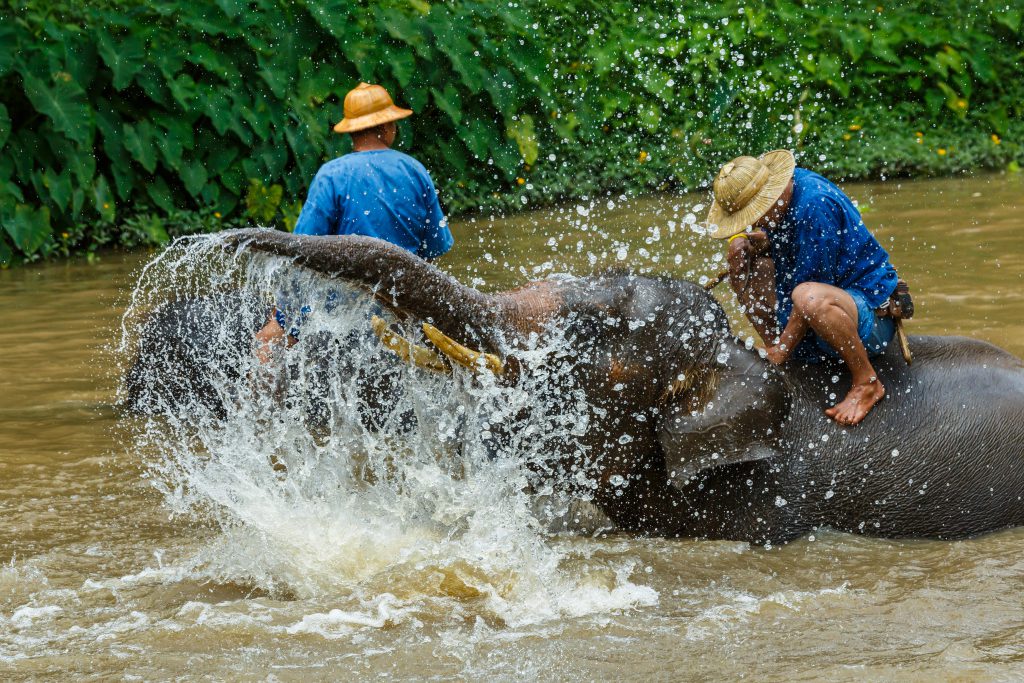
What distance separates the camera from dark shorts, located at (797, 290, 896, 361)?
4859 mm

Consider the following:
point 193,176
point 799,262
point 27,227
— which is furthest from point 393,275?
point 193,176

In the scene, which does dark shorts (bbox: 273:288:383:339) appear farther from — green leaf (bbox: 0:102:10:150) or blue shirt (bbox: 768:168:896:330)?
green leaf (bbox: 0:102:10:150)

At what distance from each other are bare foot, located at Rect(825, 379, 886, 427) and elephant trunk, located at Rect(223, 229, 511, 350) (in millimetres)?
1390

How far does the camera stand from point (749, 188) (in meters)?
5.00

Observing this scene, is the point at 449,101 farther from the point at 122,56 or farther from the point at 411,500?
the point at 411,500

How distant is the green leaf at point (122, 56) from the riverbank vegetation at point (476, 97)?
0.8 inches

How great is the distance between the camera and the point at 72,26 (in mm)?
11211

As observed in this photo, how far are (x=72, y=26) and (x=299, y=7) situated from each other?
2132mm

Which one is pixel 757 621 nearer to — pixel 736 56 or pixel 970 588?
pixel 970 588

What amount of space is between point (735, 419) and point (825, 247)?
0.93m

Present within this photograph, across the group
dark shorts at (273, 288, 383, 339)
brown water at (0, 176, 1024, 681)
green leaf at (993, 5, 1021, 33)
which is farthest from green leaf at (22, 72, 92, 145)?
green leaf at (993, 5, 1021, 33)

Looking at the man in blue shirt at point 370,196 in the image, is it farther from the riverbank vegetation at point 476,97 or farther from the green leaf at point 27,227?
the riverbank vegetation at point 476,97

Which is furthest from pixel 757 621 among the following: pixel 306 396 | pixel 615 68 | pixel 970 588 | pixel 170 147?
pixel 615 68

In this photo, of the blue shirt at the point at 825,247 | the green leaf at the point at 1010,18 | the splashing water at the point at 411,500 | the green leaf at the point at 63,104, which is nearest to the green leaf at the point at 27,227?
the green leaf at the point at 63,104
